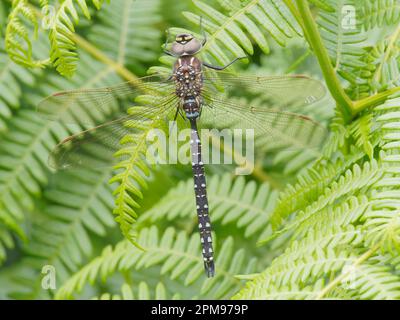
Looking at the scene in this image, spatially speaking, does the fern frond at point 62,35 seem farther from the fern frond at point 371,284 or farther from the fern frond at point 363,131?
the fern frond at point 371,284

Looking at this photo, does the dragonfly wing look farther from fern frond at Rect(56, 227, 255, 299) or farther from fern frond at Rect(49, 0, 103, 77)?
fern frond at Rect(49, 0, 103, 77)

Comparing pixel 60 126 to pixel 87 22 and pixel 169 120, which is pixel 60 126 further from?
pixel 169 120

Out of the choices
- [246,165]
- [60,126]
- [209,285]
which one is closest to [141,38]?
[60,126]

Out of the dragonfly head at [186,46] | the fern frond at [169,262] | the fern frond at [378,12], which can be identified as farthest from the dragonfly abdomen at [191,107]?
the fern frond at [378,12]

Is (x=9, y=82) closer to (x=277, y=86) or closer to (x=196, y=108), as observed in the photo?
(x=196, y=108)

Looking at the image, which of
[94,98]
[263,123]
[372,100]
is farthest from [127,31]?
[372,100]

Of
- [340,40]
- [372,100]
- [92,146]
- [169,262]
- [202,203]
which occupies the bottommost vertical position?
[169,262]
